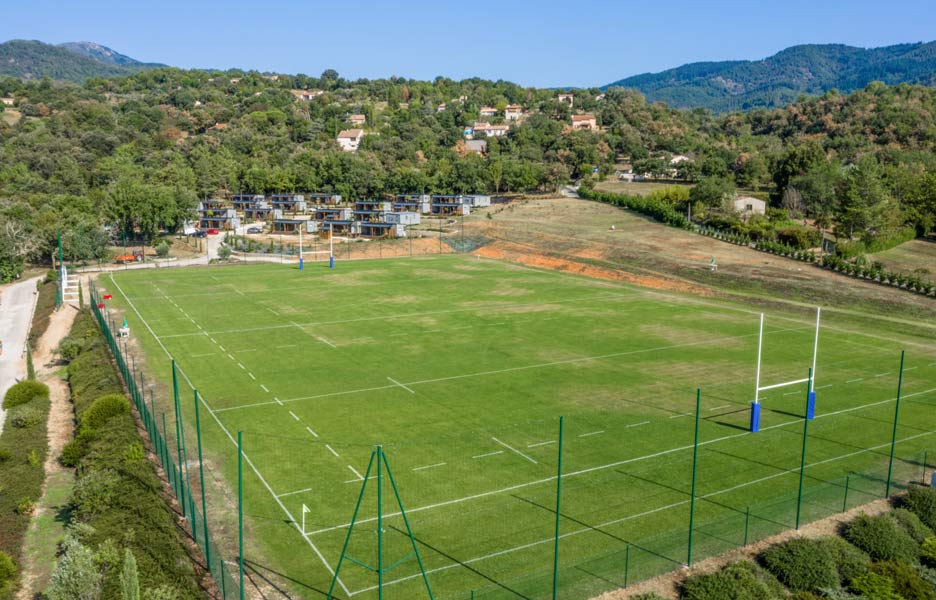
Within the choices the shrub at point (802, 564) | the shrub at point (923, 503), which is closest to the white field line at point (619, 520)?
the shrub at point (923, 503)

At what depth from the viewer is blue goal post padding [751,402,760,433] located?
95.8 ft

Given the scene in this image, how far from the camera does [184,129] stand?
182m

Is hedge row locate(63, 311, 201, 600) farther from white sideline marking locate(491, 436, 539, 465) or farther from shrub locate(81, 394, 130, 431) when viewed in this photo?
white sideline marking locate(491, 436, 539, 465)

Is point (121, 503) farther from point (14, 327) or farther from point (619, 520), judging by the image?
point (14, 327)

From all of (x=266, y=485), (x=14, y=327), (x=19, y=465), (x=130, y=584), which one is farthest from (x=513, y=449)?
(x=14, y=327)

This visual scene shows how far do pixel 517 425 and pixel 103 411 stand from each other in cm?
1810

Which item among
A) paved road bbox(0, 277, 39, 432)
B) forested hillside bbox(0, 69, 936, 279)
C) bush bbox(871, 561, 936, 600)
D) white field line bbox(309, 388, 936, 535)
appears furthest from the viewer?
forested hillside bbox(0, 69, 936, 279)

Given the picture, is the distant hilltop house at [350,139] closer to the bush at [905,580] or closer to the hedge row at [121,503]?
the hedge row at [121,503]

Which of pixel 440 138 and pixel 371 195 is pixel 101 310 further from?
pixel 440 138

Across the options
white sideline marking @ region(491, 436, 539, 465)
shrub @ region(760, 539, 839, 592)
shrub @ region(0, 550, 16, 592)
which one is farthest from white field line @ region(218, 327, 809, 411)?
shrub @ region(760, 539, 839, 592)

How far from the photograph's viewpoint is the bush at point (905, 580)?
18188 mm

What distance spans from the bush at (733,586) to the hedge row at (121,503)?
12.5m

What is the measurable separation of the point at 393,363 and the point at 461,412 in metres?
9.36

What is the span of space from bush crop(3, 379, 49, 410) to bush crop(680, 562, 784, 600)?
33256 millimetres
